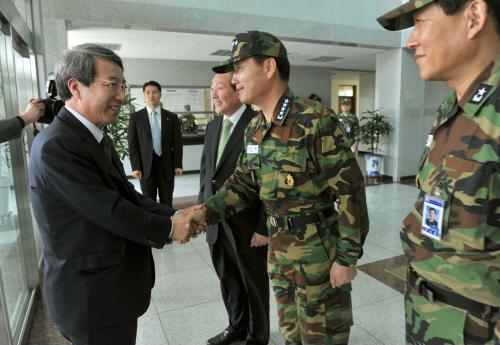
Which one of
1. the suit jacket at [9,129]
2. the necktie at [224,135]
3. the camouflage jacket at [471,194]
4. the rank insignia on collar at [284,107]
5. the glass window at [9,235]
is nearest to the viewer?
the camouflage jacket at [471,194]

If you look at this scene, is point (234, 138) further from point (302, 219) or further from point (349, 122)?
point (349, 122)

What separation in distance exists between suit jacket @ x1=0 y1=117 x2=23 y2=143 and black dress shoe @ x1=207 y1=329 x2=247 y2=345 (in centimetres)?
155

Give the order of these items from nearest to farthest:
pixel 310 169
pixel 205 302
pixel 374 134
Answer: pixel 310 169, pixel 205 302, pixel 374 134

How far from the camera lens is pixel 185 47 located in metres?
6.81

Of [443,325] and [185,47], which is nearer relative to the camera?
[443,325]

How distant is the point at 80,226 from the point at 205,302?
1.72m

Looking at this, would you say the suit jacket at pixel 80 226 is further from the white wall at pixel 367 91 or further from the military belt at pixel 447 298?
the white wall at pixel 367 91

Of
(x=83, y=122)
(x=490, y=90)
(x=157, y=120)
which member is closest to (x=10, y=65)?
(x=157, y=120)

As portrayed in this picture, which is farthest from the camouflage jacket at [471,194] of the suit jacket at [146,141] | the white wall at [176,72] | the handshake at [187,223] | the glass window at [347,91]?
the glass window at [347,91]

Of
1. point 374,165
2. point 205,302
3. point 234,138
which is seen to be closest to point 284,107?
point 234,138

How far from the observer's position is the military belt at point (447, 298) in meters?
0.82

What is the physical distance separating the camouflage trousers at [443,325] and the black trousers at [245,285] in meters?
1.03

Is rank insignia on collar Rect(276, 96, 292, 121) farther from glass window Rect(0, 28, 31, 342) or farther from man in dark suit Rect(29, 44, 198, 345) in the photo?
glass window Rect(0, 28, 31, 342)

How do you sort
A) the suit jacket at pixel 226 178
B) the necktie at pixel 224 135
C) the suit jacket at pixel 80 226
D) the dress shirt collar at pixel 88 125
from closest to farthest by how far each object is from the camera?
the suit jacket at pixel 80 226
the dress shirt collar at pixel 88 125
the suit jacket at pixel 226 178
the necktie at pixel 224 135
